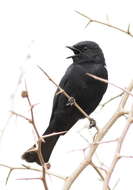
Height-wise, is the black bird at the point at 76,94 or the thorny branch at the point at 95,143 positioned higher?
the thorny branch at the point at 95,143

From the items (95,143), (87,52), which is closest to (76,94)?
(87,52)

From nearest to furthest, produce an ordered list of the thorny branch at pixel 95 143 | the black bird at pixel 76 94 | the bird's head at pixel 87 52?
the thorny branch at pixel 95 143 < the black bird at pixel 76 94 < the bird's head at pixel 87 52

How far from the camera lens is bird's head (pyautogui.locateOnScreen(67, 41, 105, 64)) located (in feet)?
19.6

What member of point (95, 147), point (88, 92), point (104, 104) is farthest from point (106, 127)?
point (88, 92)

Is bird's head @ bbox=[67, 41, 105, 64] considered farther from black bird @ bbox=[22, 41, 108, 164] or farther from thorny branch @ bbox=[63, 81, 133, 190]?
thorny branch @ bbox=[63, 81, 133, 190]

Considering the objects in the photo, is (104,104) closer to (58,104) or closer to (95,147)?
(95,147)

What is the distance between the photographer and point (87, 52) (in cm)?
607

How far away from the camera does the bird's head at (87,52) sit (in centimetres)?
596

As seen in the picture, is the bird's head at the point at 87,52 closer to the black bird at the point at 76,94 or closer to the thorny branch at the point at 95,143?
the black bird at the point at 76,94

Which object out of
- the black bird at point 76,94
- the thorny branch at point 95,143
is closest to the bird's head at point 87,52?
the black bird at point 76,94

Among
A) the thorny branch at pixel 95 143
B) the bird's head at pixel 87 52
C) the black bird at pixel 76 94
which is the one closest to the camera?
the thorny branch at pixel 95 143

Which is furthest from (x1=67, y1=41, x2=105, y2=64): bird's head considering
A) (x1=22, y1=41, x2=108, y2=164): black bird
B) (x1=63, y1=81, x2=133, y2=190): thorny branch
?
(x1=63, y1=81, x2=133, y2=190): thorny branch

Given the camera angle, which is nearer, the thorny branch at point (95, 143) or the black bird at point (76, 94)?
the thorny branch at point (95, 143)

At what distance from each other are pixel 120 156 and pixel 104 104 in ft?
3.47
